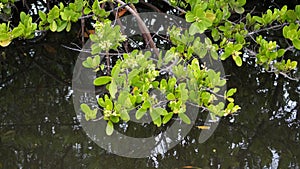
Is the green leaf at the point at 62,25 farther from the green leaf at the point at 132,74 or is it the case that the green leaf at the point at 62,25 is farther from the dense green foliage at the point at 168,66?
the green leaf at the point at 132,74

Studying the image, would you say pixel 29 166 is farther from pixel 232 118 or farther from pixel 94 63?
pixel 232 118

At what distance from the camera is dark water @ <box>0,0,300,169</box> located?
120 centimetres

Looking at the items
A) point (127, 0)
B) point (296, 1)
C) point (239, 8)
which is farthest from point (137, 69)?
point (296, 1)

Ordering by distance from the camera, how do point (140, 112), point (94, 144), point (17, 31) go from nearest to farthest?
point (140, 112), point (17, 31), point (94, 144)

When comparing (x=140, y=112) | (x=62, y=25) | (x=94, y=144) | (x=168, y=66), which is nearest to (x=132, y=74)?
(x=140, y=112)

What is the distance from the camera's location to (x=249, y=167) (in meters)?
1.19

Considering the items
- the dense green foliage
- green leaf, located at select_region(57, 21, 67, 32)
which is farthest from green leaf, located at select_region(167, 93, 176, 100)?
green leaf, located at select_region(57, 21, 67, 32)

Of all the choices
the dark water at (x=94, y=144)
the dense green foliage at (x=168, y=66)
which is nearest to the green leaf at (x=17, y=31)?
the dense green foliage at (x=168, y=66)

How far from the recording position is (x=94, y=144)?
1.27 m

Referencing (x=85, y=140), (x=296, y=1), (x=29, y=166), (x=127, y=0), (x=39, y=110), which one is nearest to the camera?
(x=127, y=0)

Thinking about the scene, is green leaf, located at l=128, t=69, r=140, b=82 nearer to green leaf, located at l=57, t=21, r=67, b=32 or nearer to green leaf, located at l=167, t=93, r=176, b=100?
green leaf, located at l=167, t=93, r=176, b=100

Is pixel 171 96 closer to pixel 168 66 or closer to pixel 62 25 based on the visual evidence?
pixel 168 66

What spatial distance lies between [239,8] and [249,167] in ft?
1.50

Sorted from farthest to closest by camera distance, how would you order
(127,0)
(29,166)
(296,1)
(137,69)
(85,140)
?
(296,1), (85,140), (29,166), (127,0), (137,69)
